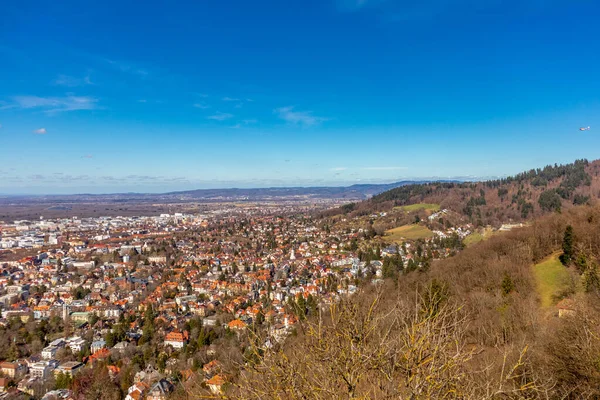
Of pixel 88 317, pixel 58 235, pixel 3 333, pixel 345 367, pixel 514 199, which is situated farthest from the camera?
pixel 58 235

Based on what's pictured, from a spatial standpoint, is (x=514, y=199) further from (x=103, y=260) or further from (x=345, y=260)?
(x=103, y=260)

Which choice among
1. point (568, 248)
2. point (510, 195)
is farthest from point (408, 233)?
point (568, 248)

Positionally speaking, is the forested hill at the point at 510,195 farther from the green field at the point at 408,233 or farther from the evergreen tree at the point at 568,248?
the evergreen tree at the point at 568,248

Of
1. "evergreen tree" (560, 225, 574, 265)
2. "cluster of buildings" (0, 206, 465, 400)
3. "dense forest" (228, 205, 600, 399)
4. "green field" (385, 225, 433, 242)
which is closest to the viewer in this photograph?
"dense forest" (228, 205, 600, 399)

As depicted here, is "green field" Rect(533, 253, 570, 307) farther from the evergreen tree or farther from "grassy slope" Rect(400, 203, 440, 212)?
"grassy slope" Rect(400, 203, 440, 212)

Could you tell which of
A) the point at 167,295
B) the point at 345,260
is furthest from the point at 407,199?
the point at 167,295

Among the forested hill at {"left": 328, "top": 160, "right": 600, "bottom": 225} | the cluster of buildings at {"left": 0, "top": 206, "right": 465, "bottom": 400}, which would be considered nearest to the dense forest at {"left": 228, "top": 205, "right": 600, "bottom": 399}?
the cluster of buildings at {"left": 0, "top": 206, "right": 465, "bottom": 400}
